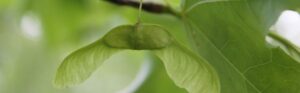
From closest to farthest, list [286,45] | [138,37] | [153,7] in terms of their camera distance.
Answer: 1. [138,37]
2. [286,45]
3. [153,7]

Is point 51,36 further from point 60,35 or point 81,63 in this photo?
point 81,63

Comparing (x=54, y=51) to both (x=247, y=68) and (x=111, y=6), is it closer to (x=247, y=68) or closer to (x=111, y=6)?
(x=111, y=6)

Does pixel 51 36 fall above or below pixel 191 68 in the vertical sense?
below

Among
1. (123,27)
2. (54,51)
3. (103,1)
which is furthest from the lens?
(54,51)

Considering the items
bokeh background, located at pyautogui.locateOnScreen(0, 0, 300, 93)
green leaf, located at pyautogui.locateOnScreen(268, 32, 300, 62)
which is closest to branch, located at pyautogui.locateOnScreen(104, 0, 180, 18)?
bokeh background, located at pyautogui.locateOnScreen(0, 0, 300, 93)

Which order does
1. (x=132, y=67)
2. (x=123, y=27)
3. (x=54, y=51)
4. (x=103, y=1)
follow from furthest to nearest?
1. (x=132, y=67)
2. (x=54, y=51)
3. (x=103, y=1)
4. (x=123, y=27)

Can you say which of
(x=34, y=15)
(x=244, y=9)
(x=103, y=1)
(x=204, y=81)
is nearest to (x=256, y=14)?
(x=244, y=9)

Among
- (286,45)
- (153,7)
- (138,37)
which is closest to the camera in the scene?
(138,37)

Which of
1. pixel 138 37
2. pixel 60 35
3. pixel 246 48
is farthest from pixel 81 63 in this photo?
pixel 60 35
